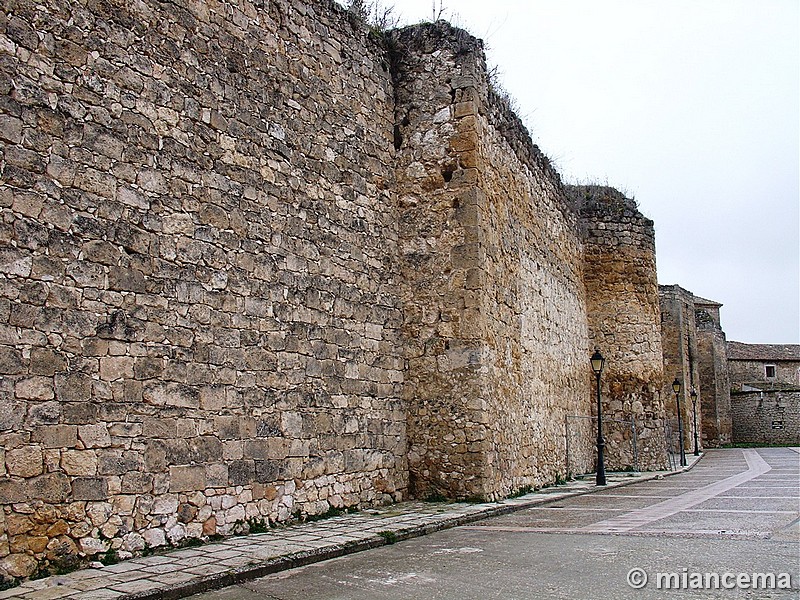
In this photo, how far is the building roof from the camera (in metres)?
53.2

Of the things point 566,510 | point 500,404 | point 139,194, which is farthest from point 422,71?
point 566,510

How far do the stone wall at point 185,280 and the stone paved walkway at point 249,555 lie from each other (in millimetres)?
300

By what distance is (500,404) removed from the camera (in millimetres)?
11273

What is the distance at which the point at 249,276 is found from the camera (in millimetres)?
8297

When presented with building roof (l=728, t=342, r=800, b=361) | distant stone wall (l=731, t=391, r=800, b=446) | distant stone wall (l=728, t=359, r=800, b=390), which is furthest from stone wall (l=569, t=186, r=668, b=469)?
building roof (l=728, t=342, r=800, b=361)

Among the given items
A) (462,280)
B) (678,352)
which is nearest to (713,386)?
(678,352)

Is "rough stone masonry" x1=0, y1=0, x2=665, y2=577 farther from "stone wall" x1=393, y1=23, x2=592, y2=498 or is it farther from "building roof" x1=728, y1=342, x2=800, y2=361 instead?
"building roof" x1=728, y1=342, x2=800, y2=361

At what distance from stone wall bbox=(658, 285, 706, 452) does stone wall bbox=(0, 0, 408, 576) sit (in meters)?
22.2

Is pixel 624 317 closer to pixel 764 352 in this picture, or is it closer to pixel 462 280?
pixel 462 280

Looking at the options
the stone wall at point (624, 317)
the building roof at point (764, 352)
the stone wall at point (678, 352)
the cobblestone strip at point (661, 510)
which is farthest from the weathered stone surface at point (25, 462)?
the building roof at point (764, 352)

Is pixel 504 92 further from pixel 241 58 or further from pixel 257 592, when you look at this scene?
pixel 257 592

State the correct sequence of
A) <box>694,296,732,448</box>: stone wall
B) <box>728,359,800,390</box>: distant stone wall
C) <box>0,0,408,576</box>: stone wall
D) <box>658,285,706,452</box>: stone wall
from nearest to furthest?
<box>0,0,408,576</box>: stone wall, <box>658,285,706,452</box>: stone wall, <box>694,296,732,448</box>: stone wall, <box>728,359,800,390</box>: distant stone wall

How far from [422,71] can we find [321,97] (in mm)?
Result: 2315

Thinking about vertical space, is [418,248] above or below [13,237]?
above
